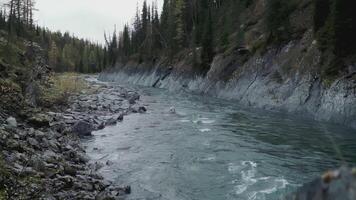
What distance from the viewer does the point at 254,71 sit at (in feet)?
134

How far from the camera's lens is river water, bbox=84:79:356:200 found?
1252cm

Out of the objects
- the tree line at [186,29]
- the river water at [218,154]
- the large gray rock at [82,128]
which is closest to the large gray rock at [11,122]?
the river water at [218,154]

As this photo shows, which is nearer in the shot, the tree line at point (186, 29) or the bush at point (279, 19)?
the bush at point (279, 19)

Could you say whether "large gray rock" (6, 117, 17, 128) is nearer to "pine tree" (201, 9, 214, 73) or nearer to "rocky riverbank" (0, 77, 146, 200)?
"rocky riverbank" (0, 77, 146, 200)

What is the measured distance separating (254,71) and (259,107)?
7320 mm

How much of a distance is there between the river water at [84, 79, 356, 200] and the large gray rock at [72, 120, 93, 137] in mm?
739

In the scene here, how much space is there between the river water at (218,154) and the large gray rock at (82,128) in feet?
2.42

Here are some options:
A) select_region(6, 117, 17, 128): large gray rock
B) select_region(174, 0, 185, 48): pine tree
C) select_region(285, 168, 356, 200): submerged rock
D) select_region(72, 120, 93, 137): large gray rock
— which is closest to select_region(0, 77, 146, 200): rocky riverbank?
select_region(6, 117, 17, 128): large gray rock

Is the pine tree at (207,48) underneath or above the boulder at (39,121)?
above

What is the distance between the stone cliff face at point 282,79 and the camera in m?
25.2

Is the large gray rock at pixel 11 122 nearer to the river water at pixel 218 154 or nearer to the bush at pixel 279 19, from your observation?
the river water at pixel 218 154

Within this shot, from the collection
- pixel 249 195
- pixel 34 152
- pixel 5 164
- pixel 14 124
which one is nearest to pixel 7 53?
pixel 14 124

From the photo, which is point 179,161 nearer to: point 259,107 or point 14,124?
point 14,124

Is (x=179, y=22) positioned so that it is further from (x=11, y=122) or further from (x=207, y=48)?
(x=11, y=122)
